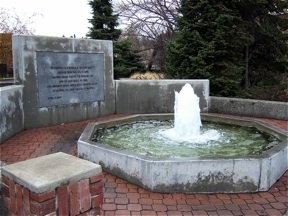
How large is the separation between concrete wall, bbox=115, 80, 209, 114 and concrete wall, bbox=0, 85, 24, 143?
2.97 metres

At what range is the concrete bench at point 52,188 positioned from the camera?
5.39ft

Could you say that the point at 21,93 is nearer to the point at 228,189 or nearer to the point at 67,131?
the point at 67,131

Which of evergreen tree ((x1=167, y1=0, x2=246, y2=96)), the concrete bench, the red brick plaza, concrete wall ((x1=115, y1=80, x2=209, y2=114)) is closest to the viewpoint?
the concrete bench

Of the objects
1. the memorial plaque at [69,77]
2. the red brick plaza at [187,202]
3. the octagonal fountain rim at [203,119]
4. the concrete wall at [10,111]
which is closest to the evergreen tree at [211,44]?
the octagonal fountain rim at [203,119]

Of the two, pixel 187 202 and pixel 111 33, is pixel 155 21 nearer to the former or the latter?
pixel 111 33

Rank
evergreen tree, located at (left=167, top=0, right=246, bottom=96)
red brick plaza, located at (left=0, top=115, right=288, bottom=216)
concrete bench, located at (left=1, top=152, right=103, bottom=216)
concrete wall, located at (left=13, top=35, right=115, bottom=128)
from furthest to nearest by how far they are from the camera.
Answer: evergreen tree, located at (left=167, top=0, right=246, bottom=96) → concrete wall, located at (left=13, top=35, right=115, bottom=128) → red brick plaza, located at (left=0, top=115, right=288, bottom=216) → concrete bench, located at (left=1, top=152, right=103, bottom=216)

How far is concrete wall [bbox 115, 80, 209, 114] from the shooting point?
9.25m

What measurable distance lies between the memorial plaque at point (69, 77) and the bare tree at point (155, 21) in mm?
13662

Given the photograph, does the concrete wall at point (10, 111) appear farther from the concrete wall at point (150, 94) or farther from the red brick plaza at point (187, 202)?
the concrete wall at point (150, 94)

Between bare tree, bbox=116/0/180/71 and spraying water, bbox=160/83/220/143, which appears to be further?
bare tree, bbox=116/0/180/71

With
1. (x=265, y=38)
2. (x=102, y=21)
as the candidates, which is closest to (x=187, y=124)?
(x=265, y=38)

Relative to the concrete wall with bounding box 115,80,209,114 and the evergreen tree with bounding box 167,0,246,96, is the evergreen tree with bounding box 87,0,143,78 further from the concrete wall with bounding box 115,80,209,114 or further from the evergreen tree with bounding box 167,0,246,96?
the concrete wall with bounding box 115,80,209,114

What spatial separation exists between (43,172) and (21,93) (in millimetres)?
5746

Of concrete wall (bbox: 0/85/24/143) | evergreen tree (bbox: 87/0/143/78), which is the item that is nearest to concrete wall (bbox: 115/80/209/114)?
concrete wall (bbox: 0/85/24/143)
